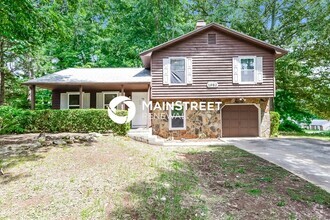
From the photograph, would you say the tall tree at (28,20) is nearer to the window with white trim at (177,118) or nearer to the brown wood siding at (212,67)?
the brown wood siding at (212,67)

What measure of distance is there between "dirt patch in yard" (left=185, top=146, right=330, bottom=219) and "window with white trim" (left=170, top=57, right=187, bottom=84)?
22.8 feet

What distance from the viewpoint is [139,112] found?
13.5 meters

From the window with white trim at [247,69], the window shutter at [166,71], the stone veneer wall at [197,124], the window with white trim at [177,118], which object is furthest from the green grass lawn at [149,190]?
the window with white trim at [247,69]

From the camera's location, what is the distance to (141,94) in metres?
13.9

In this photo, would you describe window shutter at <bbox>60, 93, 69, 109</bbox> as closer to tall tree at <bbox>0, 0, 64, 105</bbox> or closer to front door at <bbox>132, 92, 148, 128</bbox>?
front door at <bbox>132, 92, 148, 128</bbox>

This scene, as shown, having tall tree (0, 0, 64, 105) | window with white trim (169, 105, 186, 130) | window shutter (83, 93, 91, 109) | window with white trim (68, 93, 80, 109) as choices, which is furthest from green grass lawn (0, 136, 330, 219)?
window with white trim (68, 93, 80, 109)

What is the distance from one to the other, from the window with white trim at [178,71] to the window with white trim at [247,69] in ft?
10.5

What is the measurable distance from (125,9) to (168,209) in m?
22.7

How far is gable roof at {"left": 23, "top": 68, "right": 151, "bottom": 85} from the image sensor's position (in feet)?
38.0

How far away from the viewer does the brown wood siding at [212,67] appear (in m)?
12.3

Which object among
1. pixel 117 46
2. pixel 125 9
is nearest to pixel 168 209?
pixel 117 46

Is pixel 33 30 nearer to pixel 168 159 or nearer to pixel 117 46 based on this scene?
pixel 168 159

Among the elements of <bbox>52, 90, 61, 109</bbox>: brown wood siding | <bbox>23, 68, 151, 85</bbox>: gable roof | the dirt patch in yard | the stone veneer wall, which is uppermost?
<bbox>23, 68, 151, 85</bbox>: gable roof

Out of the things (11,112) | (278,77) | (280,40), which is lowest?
(11,112)
